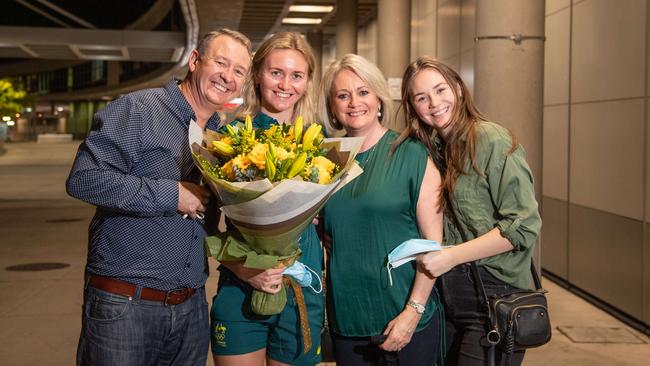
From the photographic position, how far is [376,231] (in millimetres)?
3166

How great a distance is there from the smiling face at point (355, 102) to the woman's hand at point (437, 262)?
1.95 ft

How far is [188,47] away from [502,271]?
110 feet

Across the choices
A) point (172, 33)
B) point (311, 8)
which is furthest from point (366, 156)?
point (172, 33)

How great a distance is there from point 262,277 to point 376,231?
1.58 feet

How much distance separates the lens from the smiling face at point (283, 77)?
345 cm

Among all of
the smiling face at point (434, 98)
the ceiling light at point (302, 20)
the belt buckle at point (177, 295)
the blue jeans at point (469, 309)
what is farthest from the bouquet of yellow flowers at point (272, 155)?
the ceiling light at point (302, 20)

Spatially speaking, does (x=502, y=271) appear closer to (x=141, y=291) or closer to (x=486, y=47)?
(x=141, y=291)

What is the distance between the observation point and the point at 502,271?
3328 millimetres

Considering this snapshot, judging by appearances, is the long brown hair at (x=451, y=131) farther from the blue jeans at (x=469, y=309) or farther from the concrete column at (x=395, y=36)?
the concrete column at (x=395, y=36)

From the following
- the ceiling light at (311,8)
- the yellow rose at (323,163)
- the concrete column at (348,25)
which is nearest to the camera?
the yellow rose at (323,163)

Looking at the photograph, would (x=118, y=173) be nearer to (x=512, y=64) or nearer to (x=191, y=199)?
(x=191, y=199)

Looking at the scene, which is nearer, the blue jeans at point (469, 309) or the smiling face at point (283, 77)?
the blue jeans at point (469, 309)

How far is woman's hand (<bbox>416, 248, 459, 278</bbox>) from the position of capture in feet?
10.3

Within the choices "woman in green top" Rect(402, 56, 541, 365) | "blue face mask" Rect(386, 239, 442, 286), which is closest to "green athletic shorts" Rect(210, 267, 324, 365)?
"blue face mask" Rect(386, 239, 442, 286)
